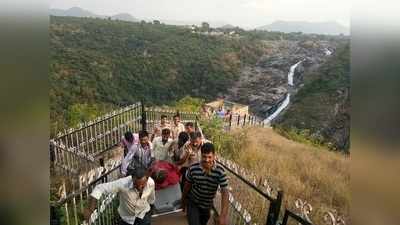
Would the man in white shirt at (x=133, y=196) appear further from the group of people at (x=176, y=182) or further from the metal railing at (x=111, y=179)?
the metal railing at (x=111, y=179)

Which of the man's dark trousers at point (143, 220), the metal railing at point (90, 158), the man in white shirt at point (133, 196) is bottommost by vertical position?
the metal railing at point (90, 158)

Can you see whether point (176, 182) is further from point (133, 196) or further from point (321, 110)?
point (321, 110)

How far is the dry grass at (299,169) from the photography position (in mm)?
6031

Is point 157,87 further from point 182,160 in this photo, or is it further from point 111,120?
point 182,160

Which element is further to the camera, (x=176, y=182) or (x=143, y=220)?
(x=176, y=182)

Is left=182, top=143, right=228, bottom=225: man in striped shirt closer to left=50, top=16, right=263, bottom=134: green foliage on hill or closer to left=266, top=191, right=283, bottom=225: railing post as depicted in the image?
left=266, top=191, right=283, bottom=225: railing post

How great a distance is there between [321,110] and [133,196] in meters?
10.4

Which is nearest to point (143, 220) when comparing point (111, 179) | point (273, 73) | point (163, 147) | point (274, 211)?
point (274, 211)

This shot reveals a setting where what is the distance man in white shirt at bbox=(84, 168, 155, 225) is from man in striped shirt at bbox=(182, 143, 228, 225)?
0.90 ft

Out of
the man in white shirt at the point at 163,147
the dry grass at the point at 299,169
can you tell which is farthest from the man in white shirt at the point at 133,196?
the dry grass at the point at 299,169

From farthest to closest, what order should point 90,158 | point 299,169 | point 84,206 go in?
point 299,169 < point 90,158 < point 84,206

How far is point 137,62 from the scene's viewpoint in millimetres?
15375

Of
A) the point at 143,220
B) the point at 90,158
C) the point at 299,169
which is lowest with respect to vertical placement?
the point at 299,169

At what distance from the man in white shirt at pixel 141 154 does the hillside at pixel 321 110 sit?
583 centimetres
